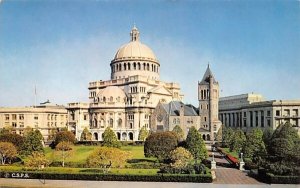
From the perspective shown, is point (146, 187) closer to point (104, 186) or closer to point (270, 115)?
point (104, 186)

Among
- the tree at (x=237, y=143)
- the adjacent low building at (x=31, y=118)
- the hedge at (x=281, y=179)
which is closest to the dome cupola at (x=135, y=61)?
the adjacent low building at (x=31, y=118)

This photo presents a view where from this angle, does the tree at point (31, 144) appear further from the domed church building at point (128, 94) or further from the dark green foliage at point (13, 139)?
the domed church building at point (128, 94)

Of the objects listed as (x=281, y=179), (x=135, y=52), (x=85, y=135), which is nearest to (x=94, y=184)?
(x=281, y=179)

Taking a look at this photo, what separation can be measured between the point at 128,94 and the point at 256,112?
17364 millimetres

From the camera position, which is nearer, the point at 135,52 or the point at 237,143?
the point at 237,143

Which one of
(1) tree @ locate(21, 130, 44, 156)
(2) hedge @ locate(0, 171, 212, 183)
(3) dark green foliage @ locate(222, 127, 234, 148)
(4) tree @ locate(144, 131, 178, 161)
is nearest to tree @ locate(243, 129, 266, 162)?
(4) tree @ locate(144, 131, 178, 161)

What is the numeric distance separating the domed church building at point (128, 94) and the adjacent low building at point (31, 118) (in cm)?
411

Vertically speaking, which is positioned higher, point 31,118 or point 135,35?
point 135,35

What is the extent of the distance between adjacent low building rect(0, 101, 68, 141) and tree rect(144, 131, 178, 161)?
26398mm

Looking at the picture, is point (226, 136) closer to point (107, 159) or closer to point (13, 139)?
point (107, 159)

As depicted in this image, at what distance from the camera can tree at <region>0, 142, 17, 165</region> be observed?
26.3 meters

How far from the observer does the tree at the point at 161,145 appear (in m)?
27.4

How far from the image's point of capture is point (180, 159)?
23.5 meters

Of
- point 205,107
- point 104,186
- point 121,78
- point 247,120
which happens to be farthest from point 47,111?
point 104,186
